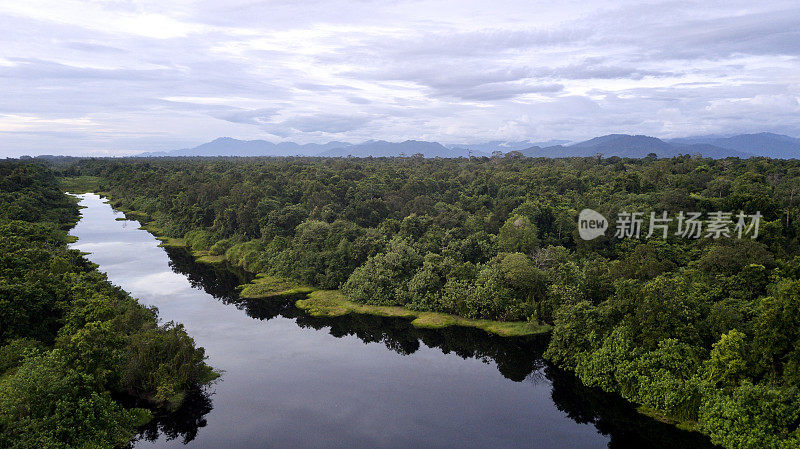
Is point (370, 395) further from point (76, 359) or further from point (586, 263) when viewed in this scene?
point (586, 263)

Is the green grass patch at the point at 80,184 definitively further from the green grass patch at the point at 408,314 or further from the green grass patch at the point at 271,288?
the green grass patch at the point at 408,314

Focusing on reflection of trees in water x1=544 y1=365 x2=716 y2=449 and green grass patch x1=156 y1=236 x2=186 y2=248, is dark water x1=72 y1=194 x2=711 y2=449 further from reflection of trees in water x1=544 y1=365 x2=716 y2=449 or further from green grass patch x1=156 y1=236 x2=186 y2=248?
green grass patch x1=156 y1=236 x2=186 y2=248

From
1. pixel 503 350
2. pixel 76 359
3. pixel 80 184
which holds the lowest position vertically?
pixel 503 350

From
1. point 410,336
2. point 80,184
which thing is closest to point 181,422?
point 410,336

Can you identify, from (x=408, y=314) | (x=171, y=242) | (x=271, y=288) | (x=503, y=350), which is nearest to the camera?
(x=503, y=350)

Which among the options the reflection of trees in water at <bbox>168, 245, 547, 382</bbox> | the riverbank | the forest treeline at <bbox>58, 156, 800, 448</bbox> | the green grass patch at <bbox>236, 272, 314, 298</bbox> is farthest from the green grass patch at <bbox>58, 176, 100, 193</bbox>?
the reflection of trees in water at <bbox>168, 245, 547, 382</bbox>

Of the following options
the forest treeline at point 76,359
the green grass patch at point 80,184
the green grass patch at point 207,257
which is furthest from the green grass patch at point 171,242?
the green grass patch at point 80,184

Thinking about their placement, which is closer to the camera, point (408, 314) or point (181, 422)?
point (181, 422)

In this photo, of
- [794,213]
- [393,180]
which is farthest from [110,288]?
[794,213]
